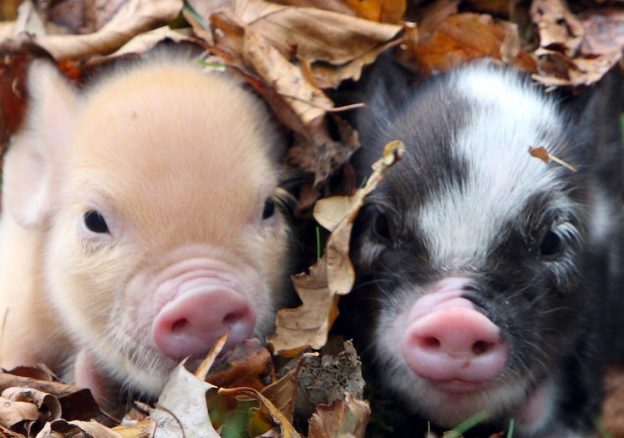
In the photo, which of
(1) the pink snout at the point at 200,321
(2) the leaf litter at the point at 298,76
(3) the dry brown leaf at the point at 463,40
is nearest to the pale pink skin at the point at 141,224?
(1) the pink snout at the point at 200,321

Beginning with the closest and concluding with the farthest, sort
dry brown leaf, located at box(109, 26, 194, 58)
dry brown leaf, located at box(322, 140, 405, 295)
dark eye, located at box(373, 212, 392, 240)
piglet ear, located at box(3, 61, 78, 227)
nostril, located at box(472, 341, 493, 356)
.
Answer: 1. nostril, located at box(472, 341, 493, 356)
2. dry brown leaf, located at box(322, 140, 405, 295)
3. dark eye, located at box(373, 212, 392, 240)
4. piglet ear, located at box(3, 61, 78, 227)
5. dry brown leaf, located at box(109, 26, 194, 58)

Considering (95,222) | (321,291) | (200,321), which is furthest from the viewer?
(321,291)

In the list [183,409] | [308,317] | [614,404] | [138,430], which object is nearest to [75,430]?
[138,430]

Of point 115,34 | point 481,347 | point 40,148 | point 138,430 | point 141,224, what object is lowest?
point 138,430

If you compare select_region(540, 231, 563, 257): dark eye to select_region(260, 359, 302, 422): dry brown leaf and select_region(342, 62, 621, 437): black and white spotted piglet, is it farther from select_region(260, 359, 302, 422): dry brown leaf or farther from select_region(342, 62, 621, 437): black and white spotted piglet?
select_region(260, 359, 302, 422): dry brown leaf

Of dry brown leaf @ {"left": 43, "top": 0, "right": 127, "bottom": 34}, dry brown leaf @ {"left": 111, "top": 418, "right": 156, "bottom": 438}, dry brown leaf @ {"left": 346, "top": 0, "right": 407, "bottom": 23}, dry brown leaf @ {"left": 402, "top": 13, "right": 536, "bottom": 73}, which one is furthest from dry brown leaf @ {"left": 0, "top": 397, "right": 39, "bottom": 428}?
dry brown leaf @ {"left": 402, "top": 13, "right": 536, "bottom": 73}

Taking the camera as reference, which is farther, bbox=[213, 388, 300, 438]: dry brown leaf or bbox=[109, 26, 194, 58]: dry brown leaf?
bbox=[109, 26, 194, 58]: dry brown leaf

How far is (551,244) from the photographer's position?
382 centimetres

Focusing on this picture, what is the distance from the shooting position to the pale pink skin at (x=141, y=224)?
11.3 feet

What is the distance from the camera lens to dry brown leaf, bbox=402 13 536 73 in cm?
457

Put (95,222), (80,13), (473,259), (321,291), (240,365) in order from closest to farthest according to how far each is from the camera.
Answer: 1. (240,365)
2. (473,259)
3. (95,222)
4. (321,291)
5. (80,13)

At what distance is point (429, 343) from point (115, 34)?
1.84 m

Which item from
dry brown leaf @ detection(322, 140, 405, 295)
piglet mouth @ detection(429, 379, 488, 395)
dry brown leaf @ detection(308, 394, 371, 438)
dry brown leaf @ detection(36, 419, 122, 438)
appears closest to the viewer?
dry brown leaf @ detection(36, 419, 122, 438)

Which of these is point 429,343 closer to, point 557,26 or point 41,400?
point 41,400
